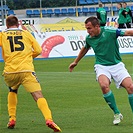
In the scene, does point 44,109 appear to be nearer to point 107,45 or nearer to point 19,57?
point 19,57

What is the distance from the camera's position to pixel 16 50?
33.4 ft

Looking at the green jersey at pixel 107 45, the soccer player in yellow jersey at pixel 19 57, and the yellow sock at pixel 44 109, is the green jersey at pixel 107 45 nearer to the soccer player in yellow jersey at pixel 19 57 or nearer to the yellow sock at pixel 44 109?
the soccer player in yellow jersey at pixel 19 57

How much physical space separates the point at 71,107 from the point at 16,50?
329cm

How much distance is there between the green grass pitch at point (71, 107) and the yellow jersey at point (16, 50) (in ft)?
3.50

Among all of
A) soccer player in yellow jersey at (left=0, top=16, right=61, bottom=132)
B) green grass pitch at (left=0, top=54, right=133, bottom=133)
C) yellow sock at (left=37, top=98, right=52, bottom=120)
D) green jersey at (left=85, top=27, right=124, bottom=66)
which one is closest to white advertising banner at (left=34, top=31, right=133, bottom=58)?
green grass pitch at (left=0, top=54, right=133, bottom=133)

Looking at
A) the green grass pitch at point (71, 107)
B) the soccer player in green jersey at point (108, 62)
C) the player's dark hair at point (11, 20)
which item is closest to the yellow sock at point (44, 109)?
the green grass pitch at point (71, 107)

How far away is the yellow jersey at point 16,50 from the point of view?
33.2 feet

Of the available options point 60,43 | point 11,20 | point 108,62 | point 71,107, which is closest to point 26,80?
point 11,20

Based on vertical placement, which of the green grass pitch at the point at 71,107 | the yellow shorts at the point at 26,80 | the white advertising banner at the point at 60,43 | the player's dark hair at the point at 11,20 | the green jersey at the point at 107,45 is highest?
the player's dark hair at the point at 11,20

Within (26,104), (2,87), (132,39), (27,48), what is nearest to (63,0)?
(132,39)

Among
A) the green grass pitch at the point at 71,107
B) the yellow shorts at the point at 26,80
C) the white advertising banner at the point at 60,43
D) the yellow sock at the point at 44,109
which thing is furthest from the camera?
the white advertising banner at the point at 60,43

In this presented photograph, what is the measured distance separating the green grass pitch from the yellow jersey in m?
1.07

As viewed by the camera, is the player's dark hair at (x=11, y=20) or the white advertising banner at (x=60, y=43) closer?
the player's dark hair at (x=11, y=20)

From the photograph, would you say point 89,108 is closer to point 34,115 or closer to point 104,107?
point 104,107
